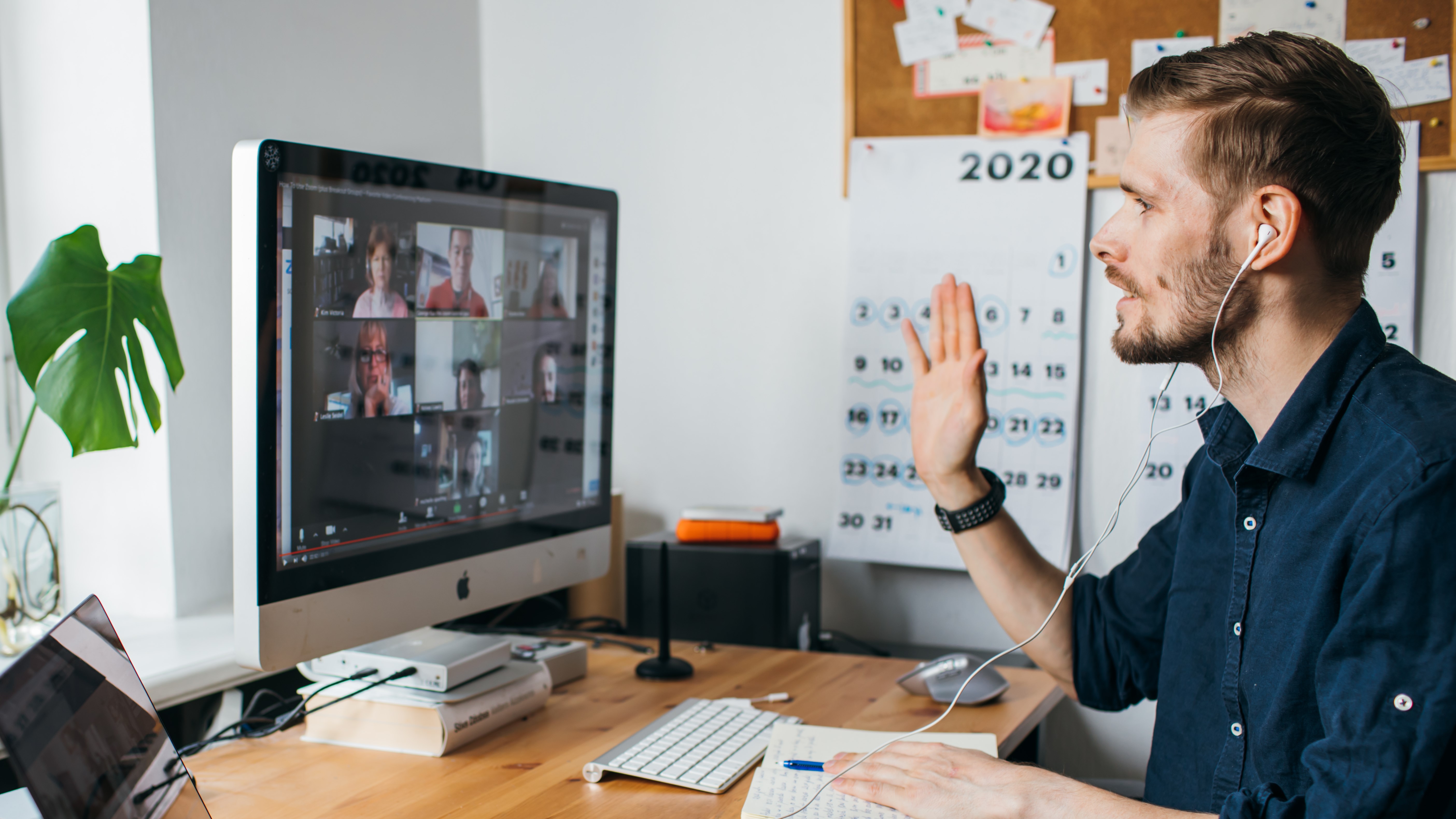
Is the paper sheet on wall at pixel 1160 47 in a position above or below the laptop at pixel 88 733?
above

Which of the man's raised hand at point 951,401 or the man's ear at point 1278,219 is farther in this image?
the man's raised hand at point 951,401

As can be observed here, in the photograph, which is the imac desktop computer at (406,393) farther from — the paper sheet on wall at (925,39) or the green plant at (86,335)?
the paper sheet on wall at (925,39)

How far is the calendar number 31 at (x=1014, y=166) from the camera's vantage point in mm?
1745

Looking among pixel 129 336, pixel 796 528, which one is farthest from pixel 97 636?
pixel 796 528

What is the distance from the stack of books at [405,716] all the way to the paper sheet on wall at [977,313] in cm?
88

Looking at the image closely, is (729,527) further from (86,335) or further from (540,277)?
(86,335)

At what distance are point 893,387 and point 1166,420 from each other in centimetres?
47

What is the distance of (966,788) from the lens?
3.04 feet

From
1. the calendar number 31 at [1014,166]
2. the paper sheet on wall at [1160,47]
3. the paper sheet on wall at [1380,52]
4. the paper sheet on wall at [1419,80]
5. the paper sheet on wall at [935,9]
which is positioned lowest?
the calendar number 31 at [1014,166]

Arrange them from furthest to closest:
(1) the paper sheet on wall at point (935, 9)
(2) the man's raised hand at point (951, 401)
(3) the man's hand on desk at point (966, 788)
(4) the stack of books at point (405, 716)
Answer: (1) the paper sheet on wall at point (935, 9), (2) the man's raised hand at point (951, 401), (4) the stack of books at point (405, 716), (3) the man's hand on desk at point (966, 788)

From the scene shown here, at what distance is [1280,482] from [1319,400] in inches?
3.5

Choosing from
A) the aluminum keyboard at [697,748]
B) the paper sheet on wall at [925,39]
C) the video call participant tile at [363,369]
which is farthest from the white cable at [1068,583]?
the paper sheet on wall at [925,39]

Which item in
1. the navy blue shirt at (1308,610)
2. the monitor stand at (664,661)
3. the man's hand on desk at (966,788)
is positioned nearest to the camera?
the navy blue shirt at (1308,610)

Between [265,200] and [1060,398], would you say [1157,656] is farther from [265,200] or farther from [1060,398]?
[265,200]
